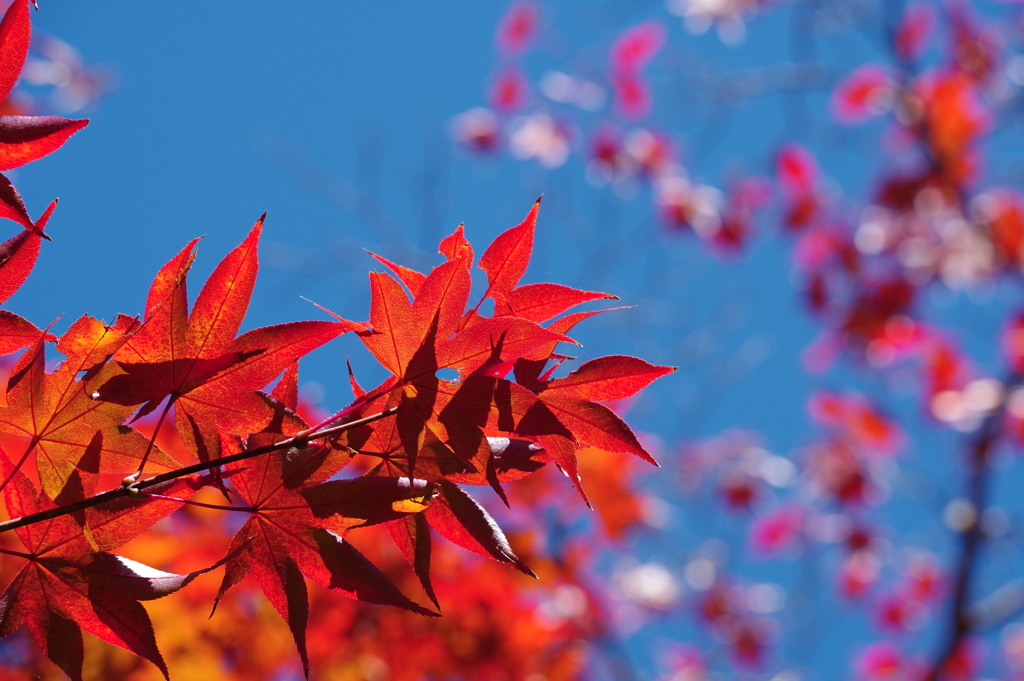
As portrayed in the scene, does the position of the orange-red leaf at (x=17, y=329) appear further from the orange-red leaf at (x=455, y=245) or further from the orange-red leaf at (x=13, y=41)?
the orange-red leaf at (x=455, y=245)

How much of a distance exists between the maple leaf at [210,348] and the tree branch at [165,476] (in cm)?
3

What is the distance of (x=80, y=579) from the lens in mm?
698

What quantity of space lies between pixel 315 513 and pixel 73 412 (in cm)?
22

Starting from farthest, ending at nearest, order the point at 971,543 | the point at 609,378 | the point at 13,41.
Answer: the point at 971,543, the point at 609,378, the point at 13,41

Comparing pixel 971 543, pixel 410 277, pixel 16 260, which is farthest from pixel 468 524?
pixel 971 543

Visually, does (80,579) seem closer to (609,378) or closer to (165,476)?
(165,476)

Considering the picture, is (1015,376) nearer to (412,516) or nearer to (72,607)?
(412,516)

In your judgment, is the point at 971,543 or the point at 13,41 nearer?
the point at 13,41

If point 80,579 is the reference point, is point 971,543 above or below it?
below

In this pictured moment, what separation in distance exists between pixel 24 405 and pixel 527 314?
0.44 meters

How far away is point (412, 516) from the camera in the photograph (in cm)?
74

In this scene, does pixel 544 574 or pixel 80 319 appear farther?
pixel 544 574

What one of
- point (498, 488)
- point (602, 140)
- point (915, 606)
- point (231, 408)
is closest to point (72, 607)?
point (231, 408)

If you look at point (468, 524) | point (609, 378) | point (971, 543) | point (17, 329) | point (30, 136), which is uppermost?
point (30, 136)
